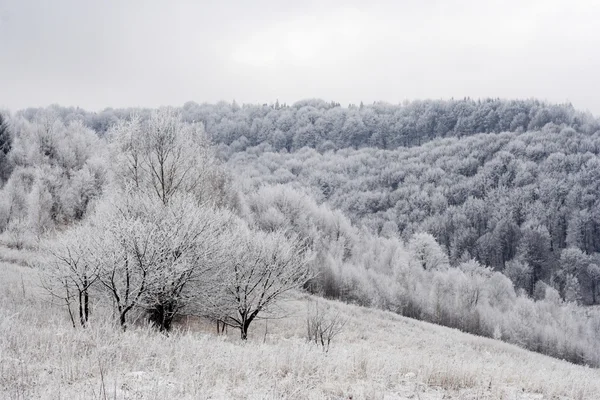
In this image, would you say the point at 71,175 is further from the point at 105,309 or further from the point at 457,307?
the point at 457,307

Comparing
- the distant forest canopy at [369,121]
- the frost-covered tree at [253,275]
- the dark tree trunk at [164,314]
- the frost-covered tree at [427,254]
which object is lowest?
the frost-covered tree at [427,254]

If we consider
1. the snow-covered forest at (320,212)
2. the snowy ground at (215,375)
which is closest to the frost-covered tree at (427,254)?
the snow-covered forest at (320,212)

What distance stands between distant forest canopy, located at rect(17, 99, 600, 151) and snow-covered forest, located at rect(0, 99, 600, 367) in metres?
0.85

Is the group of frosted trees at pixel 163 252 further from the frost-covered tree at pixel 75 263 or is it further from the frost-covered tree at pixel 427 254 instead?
the frost-covered tree at pixel 427 254

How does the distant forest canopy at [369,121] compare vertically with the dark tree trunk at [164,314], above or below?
above

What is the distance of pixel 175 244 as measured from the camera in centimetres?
1639

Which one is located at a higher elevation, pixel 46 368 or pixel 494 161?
pixel 494 161

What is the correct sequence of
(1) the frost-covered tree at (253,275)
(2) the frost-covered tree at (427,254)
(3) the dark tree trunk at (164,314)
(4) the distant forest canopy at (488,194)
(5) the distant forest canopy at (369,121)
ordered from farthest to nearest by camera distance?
(5) the distant forest canopy at (369,121)
(4) the distant forest canopy at (488,194)
(2) the frost-covered tree at (427,254)
(1) the frost-covered tree at (253,275)
(3) the dark tree trunk at (164,314)

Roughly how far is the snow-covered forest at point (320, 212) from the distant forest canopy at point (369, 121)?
851 millimetres

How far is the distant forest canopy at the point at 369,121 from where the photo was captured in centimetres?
15338

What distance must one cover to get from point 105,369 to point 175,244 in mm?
10247

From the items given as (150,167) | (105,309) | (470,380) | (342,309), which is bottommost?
(342,309)

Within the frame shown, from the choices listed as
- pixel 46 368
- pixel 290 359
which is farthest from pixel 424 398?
pixel 46 368

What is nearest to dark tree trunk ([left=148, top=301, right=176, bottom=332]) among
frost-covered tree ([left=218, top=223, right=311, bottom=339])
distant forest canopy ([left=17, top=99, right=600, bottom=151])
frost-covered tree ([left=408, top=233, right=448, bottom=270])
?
frost-covered tree ([left=218, top=223, right=311, bottom=339])
